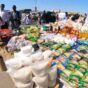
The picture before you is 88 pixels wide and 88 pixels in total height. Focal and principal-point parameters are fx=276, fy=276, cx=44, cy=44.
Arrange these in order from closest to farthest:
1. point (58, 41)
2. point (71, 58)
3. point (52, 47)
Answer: point (71, 58) < point (52, 47) < point (58, 41)

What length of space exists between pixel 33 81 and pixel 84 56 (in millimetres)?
999

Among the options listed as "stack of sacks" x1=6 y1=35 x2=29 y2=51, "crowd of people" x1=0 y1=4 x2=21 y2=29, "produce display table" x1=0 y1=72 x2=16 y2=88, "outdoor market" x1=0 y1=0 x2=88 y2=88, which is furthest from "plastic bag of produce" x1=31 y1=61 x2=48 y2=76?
"crowd of people" x1=0 y1=4 x2=21 y2=29

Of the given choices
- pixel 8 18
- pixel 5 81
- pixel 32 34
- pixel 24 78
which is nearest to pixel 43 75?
pixel 24 78

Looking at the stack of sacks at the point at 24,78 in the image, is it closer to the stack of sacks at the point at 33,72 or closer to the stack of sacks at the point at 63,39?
the stack of sacks at the point at 33,72

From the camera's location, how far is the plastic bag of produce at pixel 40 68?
3277mm

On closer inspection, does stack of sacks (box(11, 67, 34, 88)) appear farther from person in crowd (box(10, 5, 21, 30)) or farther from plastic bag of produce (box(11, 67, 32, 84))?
person in crowd (box(10, 5, 21, 30))

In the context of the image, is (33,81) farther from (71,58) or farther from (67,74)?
(71,58)

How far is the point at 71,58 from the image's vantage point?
3.98 metres

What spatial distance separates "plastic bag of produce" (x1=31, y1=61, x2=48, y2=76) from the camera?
129 inches

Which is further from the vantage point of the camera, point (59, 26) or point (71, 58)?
point (59, 26)

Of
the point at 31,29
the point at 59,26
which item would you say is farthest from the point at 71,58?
the point at 31,29

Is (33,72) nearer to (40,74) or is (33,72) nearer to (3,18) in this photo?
(40,74)

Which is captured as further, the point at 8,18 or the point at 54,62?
the point at 8,18

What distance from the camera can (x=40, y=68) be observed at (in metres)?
3.27
